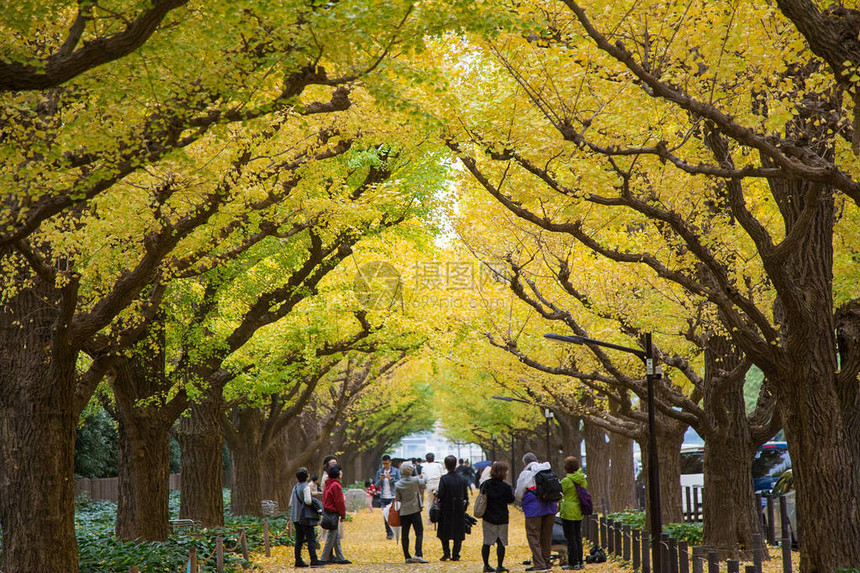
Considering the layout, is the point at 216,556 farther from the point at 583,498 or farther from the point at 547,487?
the point at 583,498

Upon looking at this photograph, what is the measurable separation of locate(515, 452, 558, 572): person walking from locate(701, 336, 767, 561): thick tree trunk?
304 cm

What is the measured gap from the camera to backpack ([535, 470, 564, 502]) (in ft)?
45.0

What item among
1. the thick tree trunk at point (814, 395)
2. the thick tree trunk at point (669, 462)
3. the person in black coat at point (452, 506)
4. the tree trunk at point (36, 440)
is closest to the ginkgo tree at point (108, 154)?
the tree trunk at point (36, 440)

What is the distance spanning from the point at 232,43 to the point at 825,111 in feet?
19.4

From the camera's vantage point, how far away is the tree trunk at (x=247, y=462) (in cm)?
2455

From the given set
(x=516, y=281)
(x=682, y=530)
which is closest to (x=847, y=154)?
(x=516, y=281)

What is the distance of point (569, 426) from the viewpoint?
3538cm

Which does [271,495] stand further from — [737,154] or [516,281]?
[737,154]

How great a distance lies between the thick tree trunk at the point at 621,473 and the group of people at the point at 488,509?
34.3 ft

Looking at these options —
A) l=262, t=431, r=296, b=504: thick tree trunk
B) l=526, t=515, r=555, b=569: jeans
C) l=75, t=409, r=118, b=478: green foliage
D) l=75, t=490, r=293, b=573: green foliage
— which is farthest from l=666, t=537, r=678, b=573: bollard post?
l=75, t=409, r=118, b=478: green foliage

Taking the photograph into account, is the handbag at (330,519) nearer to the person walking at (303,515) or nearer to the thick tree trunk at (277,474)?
the person walking at (303,515)

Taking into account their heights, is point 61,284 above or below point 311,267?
below

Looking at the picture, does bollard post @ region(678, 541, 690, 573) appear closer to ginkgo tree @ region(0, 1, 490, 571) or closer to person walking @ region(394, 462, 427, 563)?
person walking @ region(394, 462, 427, 563)

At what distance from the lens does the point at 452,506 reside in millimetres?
16172
